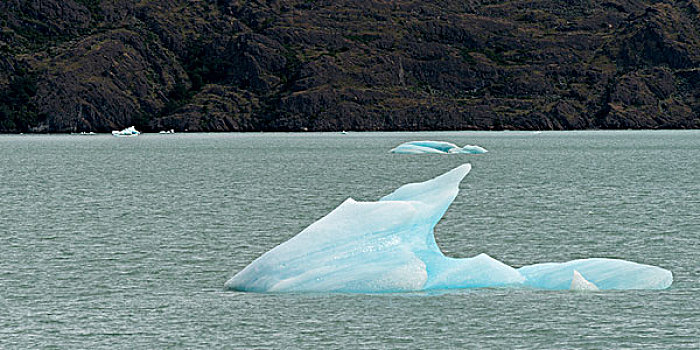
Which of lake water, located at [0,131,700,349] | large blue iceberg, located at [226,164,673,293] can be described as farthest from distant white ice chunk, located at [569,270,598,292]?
lake water, located at [0,131,700,349]

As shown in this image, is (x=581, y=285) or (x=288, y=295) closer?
(x=288, y=295)

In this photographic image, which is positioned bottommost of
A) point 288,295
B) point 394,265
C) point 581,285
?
point 288,295

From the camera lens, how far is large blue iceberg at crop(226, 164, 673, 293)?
23438mm

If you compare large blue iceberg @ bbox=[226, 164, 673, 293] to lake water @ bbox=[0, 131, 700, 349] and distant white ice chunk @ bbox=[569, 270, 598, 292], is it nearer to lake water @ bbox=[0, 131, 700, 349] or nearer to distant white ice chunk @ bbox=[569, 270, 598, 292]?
distant white ice chunk @ bbox=[569, 270, 598, 292]

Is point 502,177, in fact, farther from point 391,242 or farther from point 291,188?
point 391,242

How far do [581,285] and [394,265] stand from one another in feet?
16.3

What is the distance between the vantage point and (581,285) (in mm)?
24469

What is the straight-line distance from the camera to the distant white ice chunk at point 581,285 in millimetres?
24422

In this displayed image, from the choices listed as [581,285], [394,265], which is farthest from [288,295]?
[581,285]

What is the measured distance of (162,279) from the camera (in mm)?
27250

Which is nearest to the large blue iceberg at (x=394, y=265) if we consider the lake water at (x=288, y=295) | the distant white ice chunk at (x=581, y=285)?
the distant white ice chunk at (x=581, y=285)

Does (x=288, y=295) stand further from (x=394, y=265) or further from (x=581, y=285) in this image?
(x=581, y=285)

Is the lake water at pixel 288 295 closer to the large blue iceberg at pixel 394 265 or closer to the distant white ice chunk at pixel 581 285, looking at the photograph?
the distant white ice chunk at pixel 581 285

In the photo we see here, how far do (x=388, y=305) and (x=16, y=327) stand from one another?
8499mm
